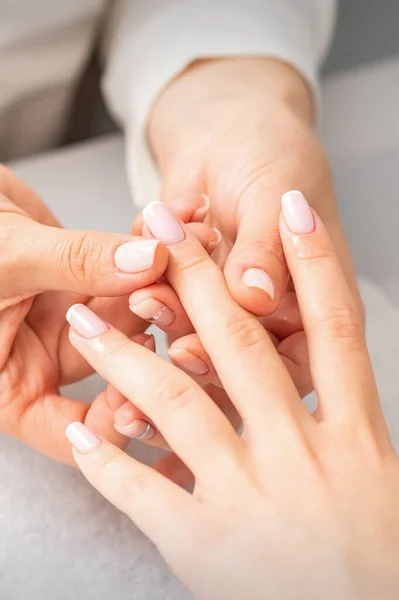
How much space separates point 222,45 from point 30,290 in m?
0.41

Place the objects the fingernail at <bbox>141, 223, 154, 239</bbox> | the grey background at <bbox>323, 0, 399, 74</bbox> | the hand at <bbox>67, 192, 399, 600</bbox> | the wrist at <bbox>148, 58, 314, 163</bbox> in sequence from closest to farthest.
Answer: the hand at <bbox>67, 192, 399, 600</bbox>, the fingernail at <bbox>141, 223, 154, 239</bbox>, the wrist at <bbox>148, 58, 314, 163</bbox>, the grey background at <bbox>323, 0, 399, 74</bbox>

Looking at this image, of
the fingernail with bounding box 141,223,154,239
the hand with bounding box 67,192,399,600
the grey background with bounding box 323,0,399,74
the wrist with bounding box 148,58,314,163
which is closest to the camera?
the hand with bounding box 67,192,399,600

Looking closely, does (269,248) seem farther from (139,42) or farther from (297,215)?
(139,42)

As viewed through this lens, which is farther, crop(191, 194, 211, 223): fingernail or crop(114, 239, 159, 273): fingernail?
crop(191, 194, 211, 223): fingernail

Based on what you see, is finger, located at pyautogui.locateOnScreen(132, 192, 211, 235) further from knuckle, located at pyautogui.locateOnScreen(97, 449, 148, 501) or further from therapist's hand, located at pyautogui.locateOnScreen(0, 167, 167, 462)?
knuckle, located at pyautogui.locateOnScreen(97, 449, 148, 501)

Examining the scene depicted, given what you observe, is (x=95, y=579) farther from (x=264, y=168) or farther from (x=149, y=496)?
(x=264, y=168)

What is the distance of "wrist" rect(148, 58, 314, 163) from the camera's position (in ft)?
2.13

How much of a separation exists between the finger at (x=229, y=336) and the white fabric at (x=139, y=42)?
0.30 meters

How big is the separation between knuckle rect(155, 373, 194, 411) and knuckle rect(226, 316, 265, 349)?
0.04m

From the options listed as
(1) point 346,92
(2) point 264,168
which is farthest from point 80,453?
(1) point 346,92

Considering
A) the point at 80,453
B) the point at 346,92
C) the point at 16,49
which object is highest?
the point at 16,49

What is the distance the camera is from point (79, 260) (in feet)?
1.46

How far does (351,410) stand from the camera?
1.33 ft

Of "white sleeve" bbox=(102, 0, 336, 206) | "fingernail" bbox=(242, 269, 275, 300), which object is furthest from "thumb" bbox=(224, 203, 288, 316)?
"white sleeve" bbox=(102, 0, 336, 206)
